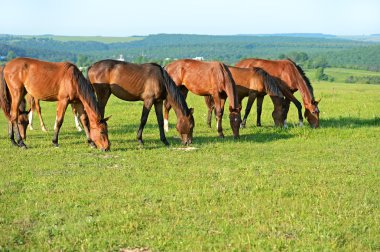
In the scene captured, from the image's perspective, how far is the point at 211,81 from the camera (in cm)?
1536

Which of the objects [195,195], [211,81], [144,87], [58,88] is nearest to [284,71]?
[211,81]

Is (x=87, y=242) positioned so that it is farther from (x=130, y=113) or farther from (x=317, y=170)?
(x=130, y=113)

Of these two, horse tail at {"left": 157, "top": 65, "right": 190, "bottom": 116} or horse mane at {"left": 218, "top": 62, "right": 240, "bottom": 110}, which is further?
horse mane at {"left": 218, "top": 62, "right": 240, "bottom": 110}

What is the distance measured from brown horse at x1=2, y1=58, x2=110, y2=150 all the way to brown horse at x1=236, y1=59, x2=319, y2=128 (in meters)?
5.87

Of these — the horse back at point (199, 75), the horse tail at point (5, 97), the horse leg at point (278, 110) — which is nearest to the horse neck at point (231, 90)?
the horse back at point (199, 75)

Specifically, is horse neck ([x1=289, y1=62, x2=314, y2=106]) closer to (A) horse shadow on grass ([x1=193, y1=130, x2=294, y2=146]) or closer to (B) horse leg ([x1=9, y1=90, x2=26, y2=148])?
(A) horse shadow on grass ([x1=193, y1=130, x2=294, y2=146])

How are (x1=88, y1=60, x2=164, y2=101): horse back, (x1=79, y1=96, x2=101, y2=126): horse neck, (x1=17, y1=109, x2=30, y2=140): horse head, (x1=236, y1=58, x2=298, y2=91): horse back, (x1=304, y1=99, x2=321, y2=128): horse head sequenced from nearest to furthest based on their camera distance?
1. (x1=79, y1=96, x2=101, y2=126): horse neck
2. (x1=88, y1=60, x2=164, y2=101): horse back
3. (x1=17, y1=109, x2=30, y2=140): horse head
4. (x1=304, y1=99, x2=321, y2=128): horse head
5. (x1=236, y1=58, x2=298, y2=91): horse back

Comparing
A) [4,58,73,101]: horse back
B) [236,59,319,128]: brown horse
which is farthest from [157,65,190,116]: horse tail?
[236,59,319,128]: brown horse

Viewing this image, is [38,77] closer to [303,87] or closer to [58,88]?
[58,88]

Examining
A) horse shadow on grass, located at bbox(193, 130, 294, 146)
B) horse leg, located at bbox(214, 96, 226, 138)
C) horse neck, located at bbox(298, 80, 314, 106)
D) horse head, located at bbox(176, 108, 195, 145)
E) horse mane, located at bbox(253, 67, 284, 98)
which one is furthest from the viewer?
horse neck, located at bbox(298, 80, 314, 106)

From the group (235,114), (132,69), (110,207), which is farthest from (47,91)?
(110,207)

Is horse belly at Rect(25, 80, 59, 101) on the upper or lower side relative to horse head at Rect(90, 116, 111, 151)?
upper

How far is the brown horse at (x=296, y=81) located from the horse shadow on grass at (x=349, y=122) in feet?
2.43

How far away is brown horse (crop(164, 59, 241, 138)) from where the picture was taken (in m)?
14.6
